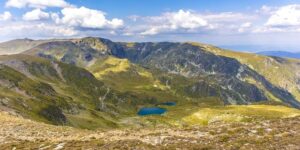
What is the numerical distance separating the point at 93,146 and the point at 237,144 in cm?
1342

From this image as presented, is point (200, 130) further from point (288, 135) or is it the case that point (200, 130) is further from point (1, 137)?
point (1, 137)

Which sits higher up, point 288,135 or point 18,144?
point 288,135

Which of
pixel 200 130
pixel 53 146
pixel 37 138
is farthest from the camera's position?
pixel 37 138

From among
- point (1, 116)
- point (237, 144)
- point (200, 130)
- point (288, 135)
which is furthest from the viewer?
point (1, 116)

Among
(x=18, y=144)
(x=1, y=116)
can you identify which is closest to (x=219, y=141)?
(x=18, y=144)

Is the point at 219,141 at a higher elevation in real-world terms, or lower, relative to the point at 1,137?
higher

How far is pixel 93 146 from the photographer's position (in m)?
33.4

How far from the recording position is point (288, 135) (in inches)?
1268

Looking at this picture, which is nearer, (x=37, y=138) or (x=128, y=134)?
(x=128, y=134)

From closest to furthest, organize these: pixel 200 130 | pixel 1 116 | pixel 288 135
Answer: pixel 288 135 → pixel 200 130 → pixel 1 116

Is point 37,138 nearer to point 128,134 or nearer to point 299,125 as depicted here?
point 128,134

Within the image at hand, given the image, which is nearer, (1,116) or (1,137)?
(1,137)

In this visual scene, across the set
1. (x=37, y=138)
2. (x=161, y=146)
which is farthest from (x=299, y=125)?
(x=37, y=138)

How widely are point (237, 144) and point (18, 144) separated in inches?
947
